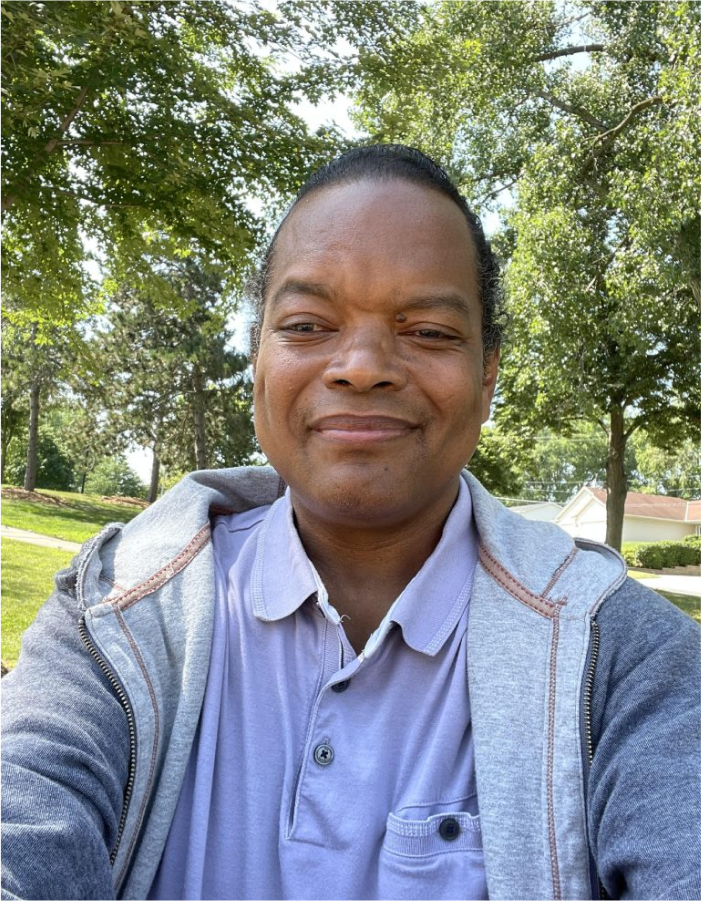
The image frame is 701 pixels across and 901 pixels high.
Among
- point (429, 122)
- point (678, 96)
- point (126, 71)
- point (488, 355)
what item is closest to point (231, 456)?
point (429, 122)

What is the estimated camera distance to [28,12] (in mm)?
4996

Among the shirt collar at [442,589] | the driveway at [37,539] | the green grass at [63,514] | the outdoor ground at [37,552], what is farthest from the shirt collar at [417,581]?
the green grass at [63,514]

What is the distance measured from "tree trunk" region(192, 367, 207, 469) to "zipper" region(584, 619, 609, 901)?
92.7 feet

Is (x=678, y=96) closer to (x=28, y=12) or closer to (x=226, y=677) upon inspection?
(x=28, y=12)

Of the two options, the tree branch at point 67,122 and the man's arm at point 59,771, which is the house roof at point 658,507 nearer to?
the tree branch at point 67,122

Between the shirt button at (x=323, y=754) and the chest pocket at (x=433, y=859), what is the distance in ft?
0.46

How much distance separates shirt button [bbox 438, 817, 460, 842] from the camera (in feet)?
4.42

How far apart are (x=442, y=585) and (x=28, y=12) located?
196 inches

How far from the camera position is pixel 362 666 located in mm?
1513

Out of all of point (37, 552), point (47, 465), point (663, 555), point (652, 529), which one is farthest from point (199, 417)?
point (652, 529)

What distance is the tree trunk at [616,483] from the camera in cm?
1764

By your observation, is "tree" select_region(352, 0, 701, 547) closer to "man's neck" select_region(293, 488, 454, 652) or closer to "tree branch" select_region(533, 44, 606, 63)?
"tree branch" select_region(533, 44, 606, 63)

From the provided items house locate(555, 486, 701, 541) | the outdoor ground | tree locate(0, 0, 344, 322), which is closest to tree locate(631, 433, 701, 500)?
house locate(555, 486, 701, 541)

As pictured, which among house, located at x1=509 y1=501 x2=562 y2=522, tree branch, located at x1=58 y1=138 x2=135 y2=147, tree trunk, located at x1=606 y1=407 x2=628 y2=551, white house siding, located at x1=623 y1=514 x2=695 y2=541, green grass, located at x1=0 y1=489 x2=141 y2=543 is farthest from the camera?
house, located at x1=509 y1=501 x2=562 y2=522
